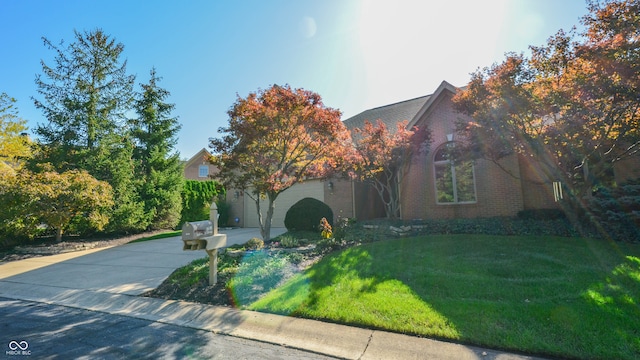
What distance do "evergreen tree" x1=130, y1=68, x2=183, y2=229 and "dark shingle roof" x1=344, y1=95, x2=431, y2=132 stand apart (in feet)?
34.1

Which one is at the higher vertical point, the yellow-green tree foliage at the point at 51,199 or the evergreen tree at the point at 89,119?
the evergreen tree at the point at 89,119

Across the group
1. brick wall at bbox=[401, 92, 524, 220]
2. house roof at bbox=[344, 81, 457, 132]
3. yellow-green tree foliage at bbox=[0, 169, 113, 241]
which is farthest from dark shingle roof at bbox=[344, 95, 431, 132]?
yellow-green tree foliage at bbox=[0, 169, 113, 241]

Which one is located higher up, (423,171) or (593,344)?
(423,171)

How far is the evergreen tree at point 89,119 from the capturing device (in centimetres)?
1262

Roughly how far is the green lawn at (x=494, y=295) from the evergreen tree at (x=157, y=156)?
1187cm

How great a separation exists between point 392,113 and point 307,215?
899cm

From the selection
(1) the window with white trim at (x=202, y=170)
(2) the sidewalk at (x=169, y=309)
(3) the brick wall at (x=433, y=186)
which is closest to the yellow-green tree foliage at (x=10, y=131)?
(2) the sidewalk at (x=169, y=309)

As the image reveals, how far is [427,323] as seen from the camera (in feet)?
11.5

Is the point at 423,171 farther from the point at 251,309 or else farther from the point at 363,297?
the point at 251,309

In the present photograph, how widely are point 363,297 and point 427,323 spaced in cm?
110

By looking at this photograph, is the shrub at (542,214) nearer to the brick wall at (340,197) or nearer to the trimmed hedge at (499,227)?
the trimmed hedge at (499,227)

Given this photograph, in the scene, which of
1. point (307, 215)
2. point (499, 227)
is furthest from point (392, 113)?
point (499, 227)

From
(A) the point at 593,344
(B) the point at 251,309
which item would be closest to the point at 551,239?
(A) the point at 593,344

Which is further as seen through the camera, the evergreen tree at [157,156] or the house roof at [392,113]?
the house roof at [392,113]
